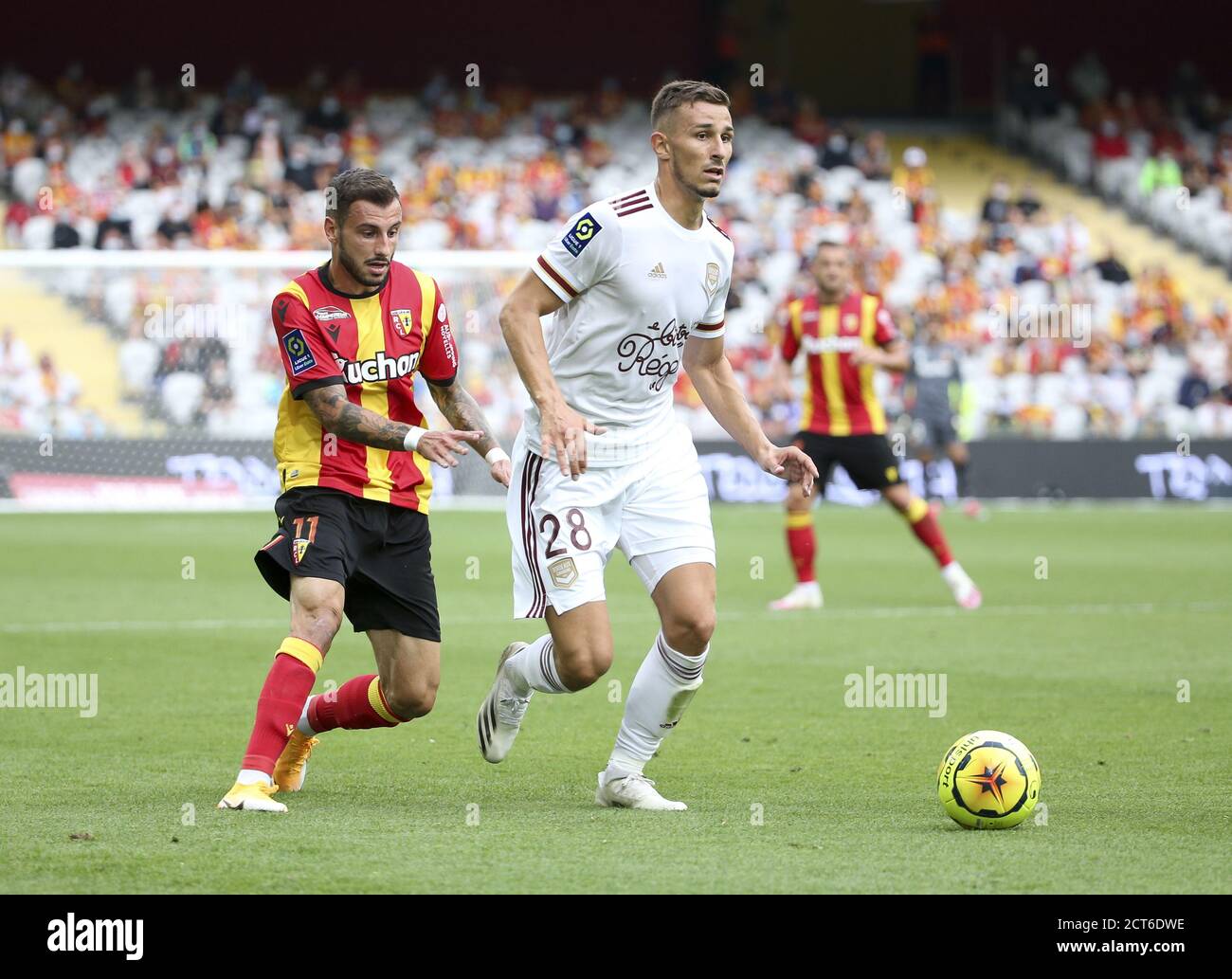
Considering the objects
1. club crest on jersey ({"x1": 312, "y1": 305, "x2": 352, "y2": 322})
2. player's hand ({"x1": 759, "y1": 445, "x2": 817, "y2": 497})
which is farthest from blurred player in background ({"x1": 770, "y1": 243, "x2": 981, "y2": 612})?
club crest on jersey ({"x1": 312, "y1": 305, "x2": 352, "y2": 322})

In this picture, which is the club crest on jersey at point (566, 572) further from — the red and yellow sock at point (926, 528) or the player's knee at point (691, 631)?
the red and yellow sock at point (926, 528)

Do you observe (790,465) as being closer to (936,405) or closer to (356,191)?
(356,191)

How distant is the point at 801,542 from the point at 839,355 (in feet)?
4.53

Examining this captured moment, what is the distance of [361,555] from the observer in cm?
630

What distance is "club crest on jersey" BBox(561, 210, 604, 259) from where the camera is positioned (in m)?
6.01

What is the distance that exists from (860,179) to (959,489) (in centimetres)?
941

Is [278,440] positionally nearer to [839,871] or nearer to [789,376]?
[839,871]

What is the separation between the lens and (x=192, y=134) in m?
29.2

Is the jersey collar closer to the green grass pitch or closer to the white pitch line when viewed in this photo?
the green grass pitch

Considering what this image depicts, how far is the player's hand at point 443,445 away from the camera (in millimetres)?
5719

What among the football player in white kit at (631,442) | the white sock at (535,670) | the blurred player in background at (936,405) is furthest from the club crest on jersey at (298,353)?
the blurred player in background at (936,405)

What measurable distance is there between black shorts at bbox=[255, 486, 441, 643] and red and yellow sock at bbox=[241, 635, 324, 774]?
0.26 metres
